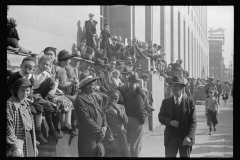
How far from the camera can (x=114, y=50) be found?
539 inches

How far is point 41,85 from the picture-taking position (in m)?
6.29

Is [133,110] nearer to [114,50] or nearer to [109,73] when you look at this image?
[109,73]

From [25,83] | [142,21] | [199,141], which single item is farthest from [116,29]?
[25,83]

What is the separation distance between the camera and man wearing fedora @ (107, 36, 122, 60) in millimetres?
13562

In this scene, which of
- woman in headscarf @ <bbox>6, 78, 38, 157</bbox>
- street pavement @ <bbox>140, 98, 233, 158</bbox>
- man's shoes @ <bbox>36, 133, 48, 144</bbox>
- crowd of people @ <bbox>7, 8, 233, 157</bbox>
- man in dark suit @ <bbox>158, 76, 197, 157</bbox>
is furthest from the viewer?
street pavement @ <bbox>140, 98, 233, 158</bbox>

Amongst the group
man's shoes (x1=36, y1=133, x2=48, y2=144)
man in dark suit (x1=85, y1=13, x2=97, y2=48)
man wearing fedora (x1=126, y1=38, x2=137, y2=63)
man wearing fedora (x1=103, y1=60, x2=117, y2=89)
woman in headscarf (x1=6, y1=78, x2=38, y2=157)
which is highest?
man in dark suit (x1=85, y1=13, x2=97, y2=48)

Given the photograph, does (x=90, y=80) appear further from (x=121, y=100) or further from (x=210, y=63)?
(x=210, y=63)

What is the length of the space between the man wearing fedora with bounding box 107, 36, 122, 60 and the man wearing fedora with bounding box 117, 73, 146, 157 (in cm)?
479

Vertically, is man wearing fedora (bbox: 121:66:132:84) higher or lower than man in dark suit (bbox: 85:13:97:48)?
lower

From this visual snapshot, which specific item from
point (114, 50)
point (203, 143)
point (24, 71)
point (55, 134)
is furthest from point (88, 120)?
point (114, 50)

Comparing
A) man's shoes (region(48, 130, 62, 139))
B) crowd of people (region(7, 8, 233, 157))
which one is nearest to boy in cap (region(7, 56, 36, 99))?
crowd of people (region(7, 8, 233, 157))

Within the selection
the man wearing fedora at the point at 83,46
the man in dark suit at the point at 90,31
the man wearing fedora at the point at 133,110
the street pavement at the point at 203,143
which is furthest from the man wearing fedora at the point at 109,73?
the man in dark suit at the point at 90,31

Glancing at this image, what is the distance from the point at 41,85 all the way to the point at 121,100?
278 cm

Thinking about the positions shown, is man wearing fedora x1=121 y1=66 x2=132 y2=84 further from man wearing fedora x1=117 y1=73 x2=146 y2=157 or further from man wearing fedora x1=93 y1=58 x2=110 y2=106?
man wearing fedora x1=117 y1=73 x2=146 y2=157
